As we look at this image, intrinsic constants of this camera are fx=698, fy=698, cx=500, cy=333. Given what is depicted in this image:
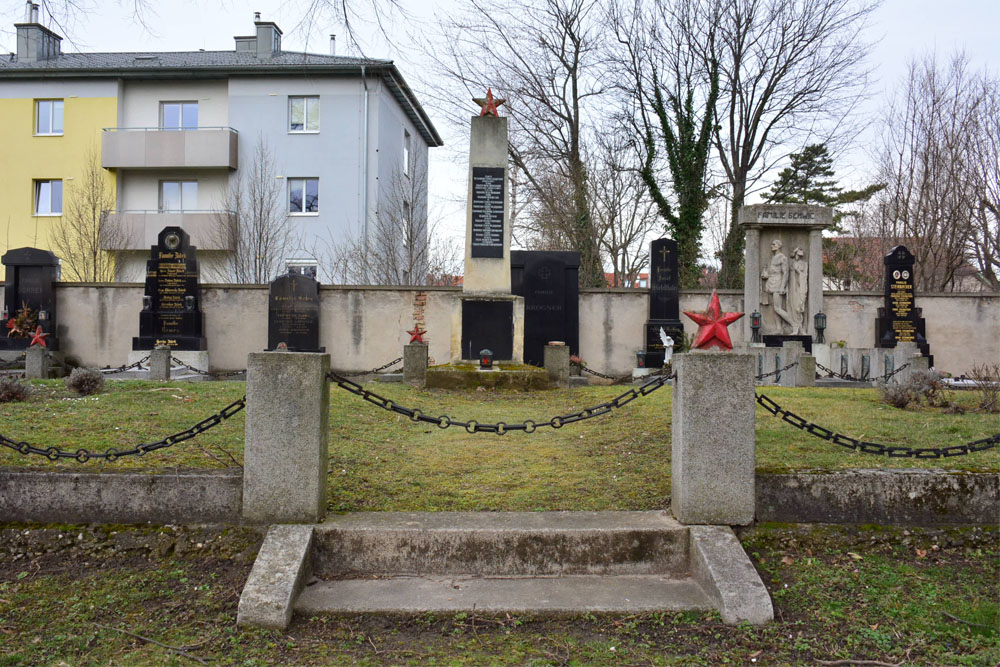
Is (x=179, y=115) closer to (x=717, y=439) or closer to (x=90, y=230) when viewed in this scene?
(x=90, y=230)

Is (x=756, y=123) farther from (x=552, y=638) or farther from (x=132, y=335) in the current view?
(x=552, y=638)

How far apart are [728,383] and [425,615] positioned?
7.34 ft

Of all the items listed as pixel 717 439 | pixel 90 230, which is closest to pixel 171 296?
pixel 90 230

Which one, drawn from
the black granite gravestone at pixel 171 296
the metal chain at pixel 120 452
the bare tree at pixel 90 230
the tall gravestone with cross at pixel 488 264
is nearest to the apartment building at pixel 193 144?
the bare tree at pixel 90 230

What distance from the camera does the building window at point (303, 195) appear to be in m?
26.7

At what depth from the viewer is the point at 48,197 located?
27.2m

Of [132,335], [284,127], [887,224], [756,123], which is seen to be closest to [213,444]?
[132,335]

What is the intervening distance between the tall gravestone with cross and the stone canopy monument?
23.6 ft

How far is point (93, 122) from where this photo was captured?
27.0 m

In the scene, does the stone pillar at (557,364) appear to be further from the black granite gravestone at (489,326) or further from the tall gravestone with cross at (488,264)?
the black granite gravestone at (489,326)

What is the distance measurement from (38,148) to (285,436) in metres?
29.3

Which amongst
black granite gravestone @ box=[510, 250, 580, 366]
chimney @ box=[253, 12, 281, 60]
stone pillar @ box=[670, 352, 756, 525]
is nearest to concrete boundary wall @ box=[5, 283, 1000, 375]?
black granite gravestone @ box=[510, 250, 580, 366]

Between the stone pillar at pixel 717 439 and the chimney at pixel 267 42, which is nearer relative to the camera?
the stone pillar at pixel 717 439

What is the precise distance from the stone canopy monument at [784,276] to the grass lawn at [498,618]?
1383 cm
